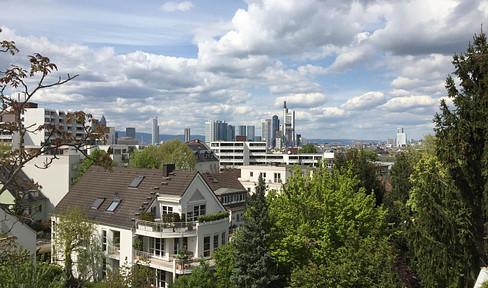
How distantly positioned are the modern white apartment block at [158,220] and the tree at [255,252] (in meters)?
7.68

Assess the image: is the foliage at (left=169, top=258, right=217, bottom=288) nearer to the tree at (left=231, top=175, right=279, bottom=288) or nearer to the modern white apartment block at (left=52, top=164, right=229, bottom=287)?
the tree at (left=231, top=175, right=279, bottom=288)

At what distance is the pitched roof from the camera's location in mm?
35094

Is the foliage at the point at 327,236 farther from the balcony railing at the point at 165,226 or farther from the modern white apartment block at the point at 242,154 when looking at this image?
the modern white apartment block at the point at 242,154

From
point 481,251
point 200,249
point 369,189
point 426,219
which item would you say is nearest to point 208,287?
point 200,249

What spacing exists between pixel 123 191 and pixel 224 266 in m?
15.7

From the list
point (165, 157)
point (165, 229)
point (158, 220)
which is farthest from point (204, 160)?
point (165, 229)

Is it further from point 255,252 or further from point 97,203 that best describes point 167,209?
point 255,252

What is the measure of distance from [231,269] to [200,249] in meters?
7.63

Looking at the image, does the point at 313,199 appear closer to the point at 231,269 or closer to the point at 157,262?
the point at 231,269

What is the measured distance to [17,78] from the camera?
807 cm

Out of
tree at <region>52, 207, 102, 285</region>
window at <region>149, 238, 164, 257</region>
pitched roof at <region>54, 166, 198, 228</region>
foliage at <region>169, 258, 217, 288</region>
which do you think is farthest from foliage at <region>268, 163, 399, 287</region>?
tree at <region>52, 207, 102, 285</region>

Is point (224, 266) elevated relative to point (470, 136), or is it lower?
lower

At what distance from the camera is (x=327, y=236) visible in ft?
80.7

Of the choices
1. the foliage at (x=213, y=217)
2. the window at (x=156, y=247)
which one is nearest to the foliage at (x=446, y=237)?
the foliage at (x=213, y=217)
